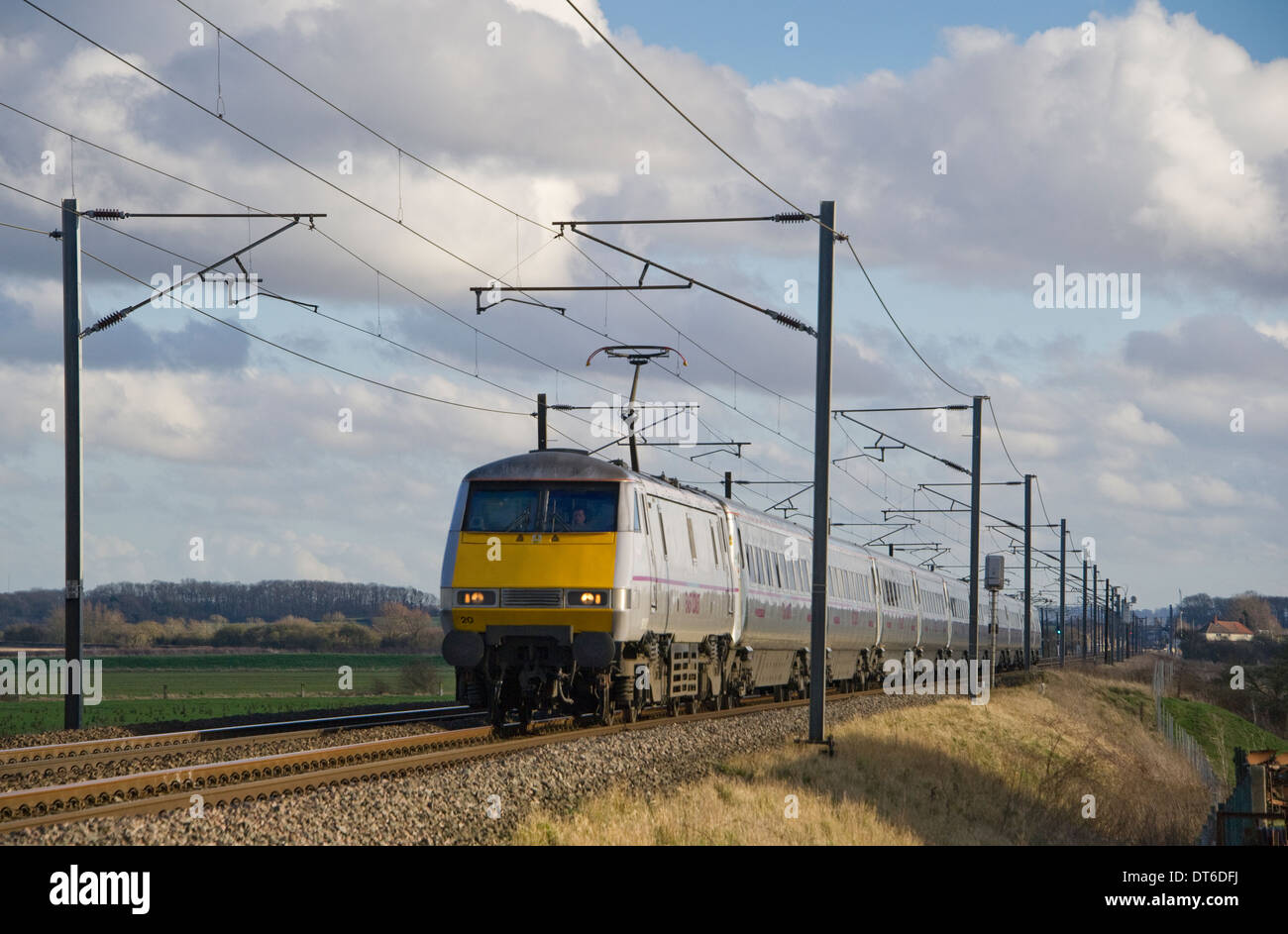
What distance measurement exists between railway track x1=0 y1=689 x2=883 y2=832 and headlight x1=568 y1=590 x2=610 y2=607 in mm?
1761

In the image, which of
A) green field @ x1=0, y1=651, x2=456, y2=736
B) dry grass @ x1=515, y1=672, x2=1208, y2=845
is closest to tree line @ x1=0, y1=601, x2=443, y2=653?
green field @ x1=0, y1=651, x2=456, y2=736

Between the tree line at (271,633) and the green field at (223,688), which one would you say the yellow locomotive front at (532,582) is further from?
the tree line at (271,633)

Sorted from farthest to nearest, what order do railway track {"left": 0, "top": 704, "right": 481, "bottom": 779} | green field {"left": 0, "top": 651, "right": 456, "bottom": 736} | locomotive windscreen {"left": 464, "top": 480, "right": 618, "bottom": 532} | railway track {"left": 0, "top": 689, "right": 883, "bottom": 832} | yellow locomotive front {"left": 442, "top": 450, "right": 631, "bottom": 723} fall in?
green field {"left": 0, "top": 651, "right": 456, "bottom": 736}
locomotive windscreen {"left": 464, "top": 480, "right": 618, "bottom": 532}
yellow locomotive front {"left": 442, "top": 450, "right": 631, "bottom": 723}
railway track {"left": 0, "top": 704, "right": 481, "bottom": 779}
railway track {"left": 0, "top": 689, "right": 883, "bottom": 832}

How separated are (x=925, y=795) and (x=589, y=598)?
16.7 feet

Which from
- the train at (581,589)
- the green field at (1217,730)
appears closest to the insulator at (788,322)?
the train at (581,589)

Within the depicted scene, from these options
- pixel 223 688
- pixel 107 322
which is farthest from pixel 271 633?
pixel 107 322

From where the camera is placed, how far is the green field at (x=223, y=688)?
44719mm

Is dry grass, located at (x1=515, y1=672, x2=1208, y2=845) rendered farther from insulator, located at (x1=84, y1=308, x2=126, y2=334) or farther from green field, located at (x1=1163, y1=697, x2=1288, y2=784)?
green field, located at (x1=1163, y1=697, x2=1288, y2=784)

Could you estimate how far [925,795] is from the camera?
756 inches

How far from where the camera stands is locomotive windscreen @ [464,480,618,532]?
2080cm

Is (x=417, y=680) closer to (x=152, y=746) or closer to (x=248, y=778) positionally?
(x=152, y=746)
